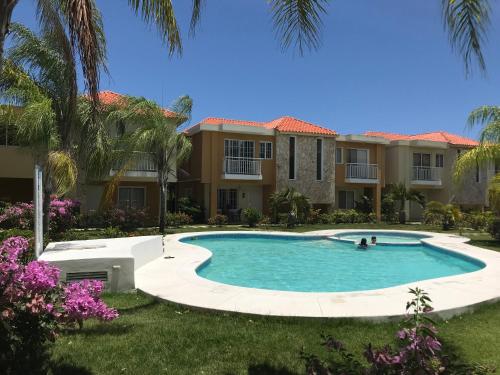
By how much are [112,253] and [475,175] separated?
32.0 meters

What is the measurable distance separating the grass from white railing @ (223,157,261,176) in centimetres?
1939

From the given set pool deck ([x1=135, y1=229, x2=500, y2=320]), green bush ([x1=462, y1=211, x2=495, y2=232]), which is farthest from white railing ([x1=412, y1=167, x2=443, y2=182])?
pool deck ([x1=135, y1=229, x2=500, y2=320])

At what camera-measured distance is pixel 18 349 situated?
11.9 ft

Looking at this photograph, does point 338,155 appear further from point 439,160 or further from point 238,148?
point 439,160

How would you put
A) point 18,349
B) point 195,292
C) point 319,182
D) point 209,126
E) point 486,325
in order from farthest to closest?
point 319,182
point 209,126
point 195,292
point 486,325
point 18,349

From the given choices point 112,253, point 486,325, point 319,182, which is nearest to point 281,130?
point 319,182

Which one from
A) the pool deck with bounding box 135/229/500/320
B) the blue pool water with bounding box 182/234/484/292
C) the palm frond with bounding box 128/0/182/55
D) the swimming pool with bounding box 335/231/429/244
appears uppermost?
the palm frond with bounding box 128/0/182/55

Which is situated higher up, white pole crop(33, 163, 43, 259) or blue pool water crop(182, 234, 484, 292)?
white pole crop(33, 163, 43, 259)

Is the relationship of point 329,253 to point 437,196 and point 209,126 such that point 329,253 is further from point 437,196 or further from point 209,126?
point 437,196

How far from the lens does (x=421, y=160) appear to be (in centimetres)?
3256

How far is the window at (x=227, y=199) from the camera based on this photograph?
1103 inches

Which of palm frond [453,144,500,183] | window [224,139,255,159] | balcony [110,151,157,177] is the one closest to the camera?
palm frond [453,144,500,183]

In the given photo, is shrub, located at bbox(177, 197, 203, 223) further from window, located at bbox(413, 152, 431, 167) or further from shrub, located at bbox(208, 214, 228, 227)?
window, located at bbox(413, 152, 431, 167)

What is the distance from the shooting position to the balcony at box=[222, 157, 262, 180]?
2591 cm
